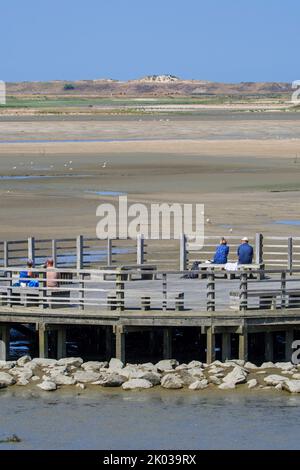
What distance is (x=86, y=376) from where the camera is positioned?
1072 inches

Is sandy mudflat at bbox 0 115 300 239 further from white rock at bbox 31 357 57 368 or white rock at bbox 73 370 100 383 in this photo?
white rock at bbox 73 370 100 383

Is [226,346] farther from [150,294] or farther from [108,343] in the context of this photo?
[108,343]

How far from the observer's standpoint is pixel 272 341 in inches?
1125

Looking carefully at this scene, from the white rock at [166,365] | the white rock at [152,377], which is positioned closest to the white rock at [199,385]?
the white rock at [152,377]

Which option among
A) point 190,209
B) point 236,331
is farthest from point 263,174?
point 236,331

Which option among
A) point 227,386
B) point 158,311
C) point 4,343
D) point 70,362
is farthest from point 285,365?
point 4,343

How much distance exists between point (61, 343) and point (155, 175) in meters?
41.7

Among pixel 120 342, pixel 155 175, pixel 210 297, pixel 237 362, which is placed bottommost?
pixel 237 362

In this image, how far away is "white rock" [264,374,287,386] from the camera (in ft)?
87.3

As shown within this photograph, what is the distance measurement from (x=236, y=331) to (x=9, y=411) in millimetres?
4465

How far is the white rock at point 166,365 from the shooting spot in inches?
1084

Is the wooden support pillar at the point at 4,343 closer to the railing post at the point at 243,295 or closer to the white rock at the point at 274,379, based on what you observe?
the railing post at the point at 243,295

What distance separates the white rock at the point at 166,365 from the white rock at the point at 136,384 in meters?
0.81

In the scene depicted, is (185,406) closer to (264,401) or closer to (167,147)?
(264,401)
